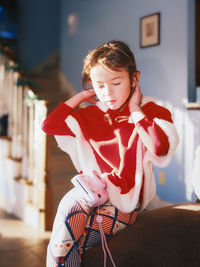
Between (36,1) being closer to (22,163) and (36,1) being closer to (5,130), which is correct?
(5,130)

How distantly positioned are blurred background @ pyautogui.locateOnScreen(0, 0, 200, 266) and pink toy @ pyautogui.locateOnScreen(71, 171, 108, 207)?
1.53 m

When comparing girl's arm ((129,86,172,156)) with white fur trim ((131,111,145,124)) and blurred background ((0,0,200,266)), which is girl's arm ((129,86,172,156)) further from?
blurred background ((0,0,200,266))

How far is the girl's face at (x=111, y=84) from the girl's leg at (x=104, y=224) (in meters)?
0.34

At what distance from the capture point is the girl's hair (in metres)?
0.92

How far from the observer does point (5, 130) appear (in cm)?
366

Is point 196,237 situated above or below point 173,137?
below

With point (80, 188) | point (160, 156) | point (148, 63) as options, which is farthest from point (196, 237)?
point (148, 63)

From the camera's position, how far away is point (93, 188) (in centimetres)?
95

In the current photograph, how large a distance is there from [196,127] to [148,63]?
2.95 ft

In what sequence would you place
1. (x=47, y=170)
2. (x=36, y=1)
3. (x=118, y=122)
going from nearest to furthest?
(x=118, y=122) < (x=47, y=170) < (x=36, y=1)

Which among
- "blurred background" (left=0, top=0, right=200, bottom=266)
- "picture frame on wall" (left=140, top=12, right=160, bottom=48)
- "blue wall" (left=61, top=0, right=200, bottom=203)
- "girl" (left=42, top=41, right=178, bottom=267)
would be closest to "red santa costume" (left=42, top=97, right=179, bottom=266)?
"girl" (left=42, top=41, right=178, bottom=267)

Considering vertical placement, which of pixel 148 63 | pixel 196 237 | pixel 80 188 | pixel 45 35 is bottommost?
pixel 196 237

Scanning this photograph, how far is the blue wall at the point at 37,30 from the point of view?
240 inches

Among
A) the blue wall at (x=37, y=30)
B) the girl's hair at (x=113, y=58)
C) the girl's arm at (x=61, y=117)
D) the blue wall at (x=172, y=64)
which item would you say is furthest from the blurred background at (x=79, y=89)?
the blue wall at (x=37, y=30)
